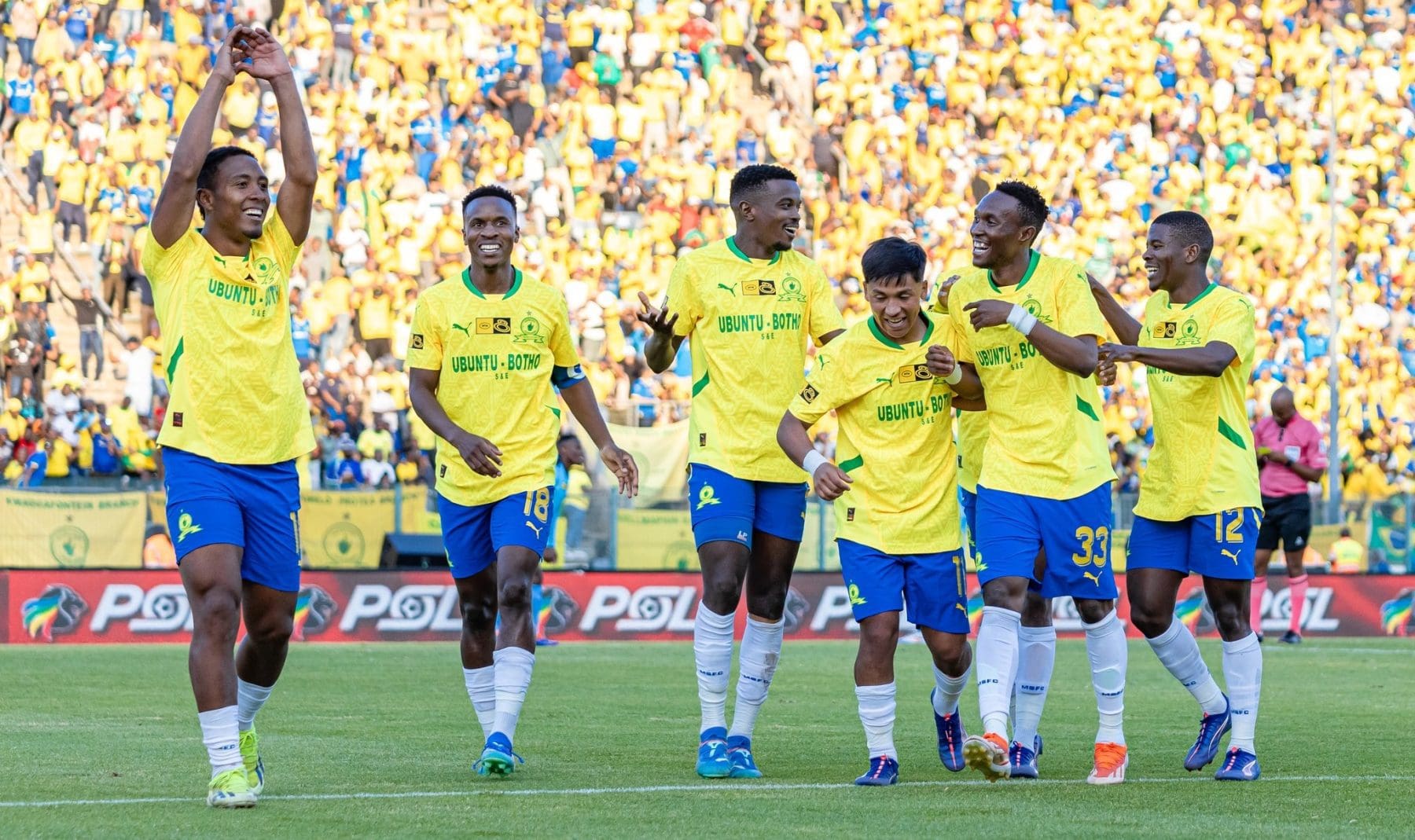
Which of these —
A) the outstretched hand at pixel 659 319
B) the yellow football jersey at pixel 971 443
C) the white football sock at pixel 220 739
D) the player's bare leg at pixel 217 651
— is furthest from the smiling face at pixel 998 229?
the white football sock at pixel 220 739

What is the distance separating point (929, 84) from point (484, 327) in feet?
81.4

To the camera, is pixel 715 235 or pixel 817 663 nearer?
pixel 817 663

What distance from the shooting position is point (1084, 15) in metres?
34.2

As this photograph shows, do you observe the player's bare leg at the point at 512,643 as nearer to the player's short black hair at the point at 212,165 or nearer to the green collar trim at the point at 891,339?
the green collar trim at the point at 891,339

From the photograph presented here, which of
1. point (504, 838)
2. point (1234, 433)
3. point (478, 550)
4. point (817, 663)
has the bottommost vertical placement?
point (817, 663)

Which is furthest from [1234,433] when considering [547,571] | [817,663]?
[547,571]

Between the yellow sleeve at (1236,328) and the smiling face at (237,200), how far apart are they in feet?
13.1

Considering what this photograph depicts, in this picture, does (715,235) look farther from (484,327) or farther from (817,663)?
(484,327)

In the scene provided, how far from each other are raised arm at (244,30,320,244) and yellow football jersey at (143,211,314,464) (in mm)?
235

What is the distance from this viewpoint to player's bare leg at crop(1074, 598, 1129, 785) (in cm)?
815

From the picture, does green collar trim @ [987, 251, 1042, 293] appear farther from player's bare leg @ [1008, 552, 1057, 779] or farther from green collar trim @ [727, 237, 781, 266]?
player's bare leg @ [1008, 552, 1057, 779]

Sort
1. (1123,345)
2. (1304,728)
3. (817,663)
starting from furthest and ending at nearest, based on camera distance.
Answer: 1. (817,663)
2. (1304,728)
3. (1123,345)

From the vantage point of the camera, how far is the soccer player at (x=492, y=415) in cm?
855

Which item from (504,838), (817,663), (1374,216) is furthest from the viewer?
(1374,216)
